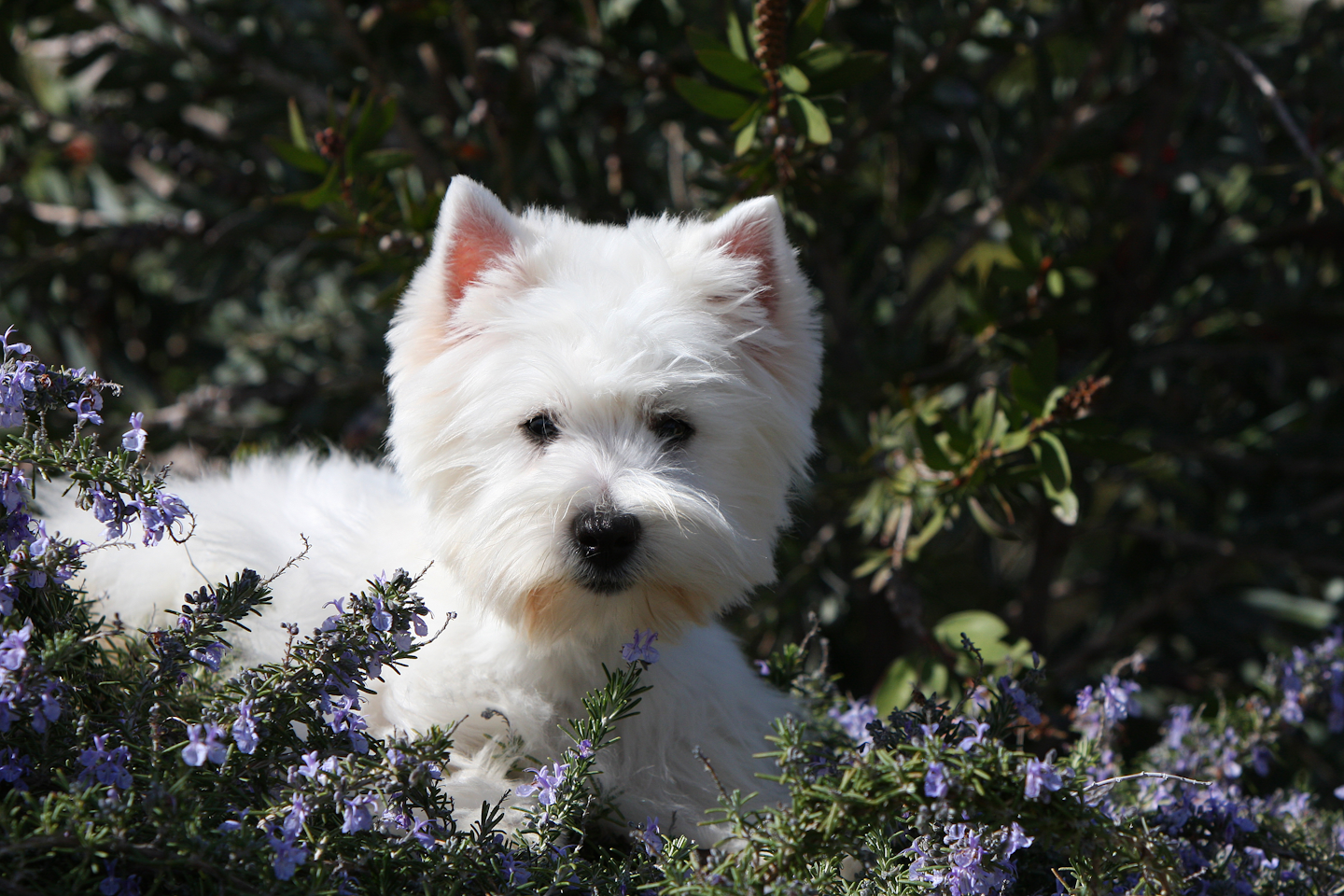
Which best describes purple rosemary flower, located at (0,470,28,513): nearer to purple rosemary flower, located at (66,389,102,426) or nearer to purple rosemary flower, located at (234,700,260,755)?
purple rosemary flower, located at (66,389,102,426)

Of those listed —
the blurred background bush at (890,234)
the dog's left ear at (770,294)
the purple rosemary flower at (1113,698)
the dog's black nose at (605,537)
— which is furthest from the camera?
the blurred background bush at (890,234)

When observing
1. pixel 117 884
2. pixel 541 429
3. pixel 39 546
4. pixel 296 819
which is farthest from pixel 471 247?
pixel 117 884

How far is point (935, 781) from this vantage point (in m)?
1.48

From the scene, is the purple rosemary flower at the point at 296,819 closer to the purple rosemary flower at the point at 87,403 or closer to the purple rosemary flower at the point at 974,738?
the purple rosemary flower at the point at 87,403

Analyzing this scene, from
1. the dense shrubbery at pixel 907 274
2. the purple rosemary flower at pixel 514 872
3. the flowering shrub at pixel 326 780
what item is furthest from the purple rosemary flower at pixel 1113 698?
the purple rosemary flower at pixel 514 872

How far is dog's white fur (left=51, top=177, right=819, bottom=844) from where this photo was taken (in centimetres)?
195

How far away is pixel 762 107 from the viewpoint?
8.57 ft

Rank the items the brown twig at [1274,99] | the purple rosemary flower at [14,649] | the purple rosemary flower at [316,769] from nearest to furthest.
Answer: the purple rosemary flower at [14,649] < the purple rosemary flower at [316,769] < the brown twig at [1274,99]

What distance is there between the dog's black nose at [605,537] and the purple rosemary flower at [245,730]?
0.64m

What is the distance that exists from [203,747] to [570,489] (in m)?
0.76

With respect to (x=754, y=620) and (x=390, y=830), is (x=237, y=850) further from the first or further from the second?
(x=754, y=620)

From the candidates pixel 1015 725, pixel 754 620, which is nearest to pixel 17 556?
pixel 1015 725

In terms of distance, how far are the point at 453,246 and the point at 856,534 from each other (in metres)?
2.16

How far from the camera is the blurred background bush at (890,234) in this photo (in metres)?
3.03
